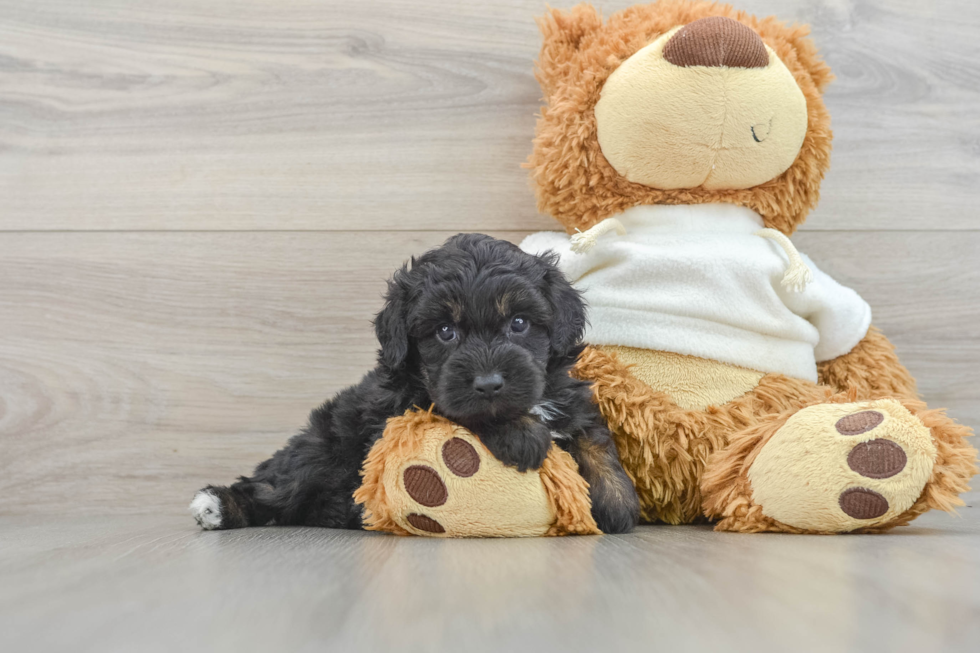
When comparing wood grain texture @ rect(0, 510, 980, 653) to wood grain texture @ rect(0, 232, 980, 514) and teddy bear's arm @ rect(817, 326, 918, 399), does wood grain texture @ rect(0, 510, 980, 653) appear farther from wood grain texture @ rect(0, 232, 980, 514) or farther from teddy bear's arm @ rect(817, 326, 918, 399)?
wood grain texture @ rect(0, 232, 980, 514)

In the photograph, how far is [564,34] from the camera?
162 centimetres

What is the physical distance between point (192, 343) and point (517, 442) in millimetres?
1066

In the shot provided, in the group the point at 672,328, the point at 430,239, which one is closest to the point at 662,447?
the point at 672,328

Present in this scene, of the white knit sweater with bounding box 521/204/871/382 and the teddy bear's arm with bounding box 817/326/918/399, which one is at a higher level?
the white knit sweater with bounding box 521/204/871/382

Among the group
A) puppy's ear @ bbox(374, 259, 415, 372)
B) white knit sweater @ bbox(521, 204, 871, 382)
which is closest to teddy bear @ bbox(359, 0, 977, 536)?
white knit sweater @ bbox(521, 204, 871, 382)

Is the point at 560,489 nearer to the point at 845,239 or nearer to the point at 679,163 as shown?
the point at 679,163

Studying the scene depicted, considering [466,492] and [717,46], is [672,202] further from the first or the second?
[466,492]

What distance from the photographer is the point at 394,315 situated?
1.29 meters

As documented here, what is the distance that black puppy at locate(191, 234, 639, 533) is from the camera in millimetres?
1182

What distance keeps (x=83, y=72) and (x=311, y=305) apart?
0.86 m

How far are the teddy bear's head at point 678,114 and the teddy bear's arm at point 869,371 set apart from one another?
12.7 inches

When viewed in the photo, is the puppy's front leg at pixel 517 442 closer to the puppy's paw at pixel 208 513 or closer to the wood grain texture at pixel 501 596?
the wood grain texture at pixel 501 596

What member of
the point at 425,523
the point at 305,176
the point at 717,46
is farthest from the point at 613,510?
the point at 305,176

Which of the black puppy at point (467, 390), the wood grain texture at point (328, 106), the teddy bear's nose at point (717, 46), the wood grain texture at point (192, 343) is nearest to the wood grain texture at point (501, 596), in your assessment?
the black puppy at point (467, 390)
